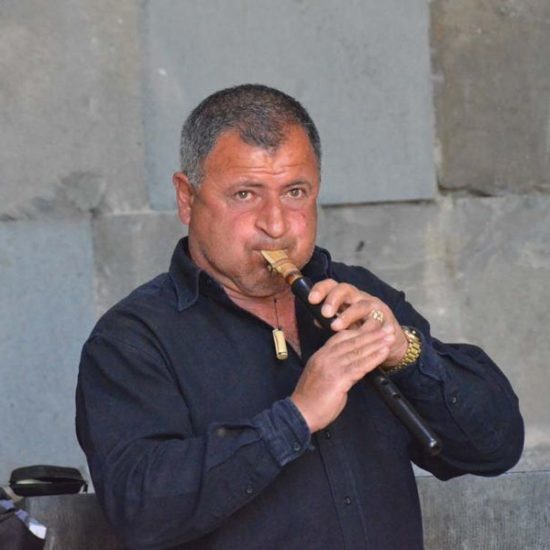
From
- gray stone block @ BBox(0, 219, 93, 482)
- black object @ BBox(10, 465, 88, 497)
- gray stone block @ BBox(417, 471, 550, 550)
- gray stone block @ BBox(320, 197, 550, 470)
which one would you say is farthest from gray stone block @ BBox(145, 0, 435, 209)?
gray stone block @ BBox(417, 471, 550, 550)

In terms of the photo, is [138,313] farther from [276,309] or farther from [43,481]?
[43,481]

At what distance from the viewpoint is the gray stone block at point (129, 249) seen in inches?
182

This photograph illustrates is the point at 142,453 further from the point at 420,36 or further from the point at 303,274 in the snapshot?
the point at 420,36

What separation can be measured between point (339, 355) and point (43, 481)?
1.03 metres

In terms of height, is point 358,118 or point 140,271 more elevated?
point 358,118

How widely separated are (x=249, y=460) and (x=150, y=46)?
2255mm

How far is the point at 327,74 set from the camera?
4734mm

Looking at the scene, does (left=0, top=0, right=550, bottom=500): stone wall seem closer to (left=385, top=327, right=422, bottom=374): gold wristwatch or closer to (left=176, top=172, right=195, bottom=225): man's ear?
(left=176, top=172, right=195, bottom=225): man's ear

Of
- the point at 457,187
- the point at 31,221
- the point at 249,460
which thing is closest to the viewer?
the point at 249,460

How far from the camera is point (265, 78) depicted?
15.3ft

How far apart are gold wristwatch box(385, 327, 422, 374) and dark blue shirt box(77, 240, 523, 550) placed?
2 centimetres

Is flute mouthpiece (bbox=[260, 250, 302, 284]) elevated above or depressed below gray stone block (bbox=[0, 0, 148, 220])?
below

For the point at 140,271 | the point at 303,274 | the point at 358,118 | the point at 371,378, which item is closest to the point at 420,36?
the point at 358,118

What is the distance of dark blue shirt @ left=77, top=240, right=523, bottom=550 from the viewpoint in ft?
8.71
